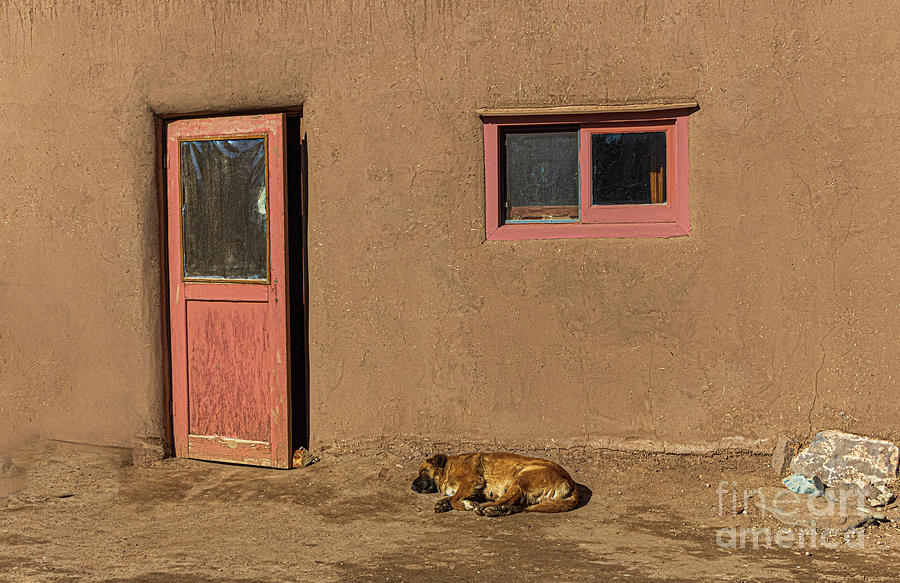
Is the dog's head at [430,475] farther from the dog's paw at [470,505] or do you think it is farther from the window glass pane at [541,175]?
the window glass pane at [541,175]

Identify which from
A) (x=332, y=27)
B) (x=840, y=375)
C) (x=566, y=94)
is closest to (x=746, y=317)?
(x=840, y=375)

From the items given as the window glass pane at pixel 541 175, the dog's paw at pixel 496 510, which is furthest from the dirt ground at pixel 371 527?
the window glass pane at pixel 541 175

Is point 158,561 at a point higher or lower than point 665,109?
lower

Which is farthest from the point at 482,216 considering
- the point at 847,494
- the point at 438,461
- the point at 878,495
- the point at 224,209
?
the point at 878,495

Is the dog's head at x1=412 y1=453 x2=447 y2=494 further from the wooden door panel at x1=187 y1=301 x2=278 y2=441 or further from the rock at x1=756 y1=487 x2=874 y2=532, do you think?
the rock at x1=756 y1=487 x2=874 y2=532

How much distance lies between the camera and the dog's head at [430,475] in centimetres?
565

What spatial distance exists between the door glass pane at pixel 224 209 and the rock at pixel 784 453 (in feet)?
11.3

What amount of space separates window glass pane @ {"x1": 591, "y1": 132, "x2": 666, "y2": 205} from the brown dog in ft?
5.72

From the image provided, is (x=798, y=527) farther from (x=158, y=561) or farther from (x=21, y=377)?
(x=21, y=377)

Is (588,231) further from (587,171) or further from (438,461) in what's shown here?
(438,461)

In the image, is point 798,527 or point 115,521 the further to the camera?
point 115,521

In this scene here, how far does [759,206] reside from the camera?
19.0 feet

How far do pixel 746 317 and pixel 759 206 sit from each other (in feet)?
2.23

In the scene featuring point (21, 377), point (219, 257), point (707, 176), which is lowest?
point (21, 377)
